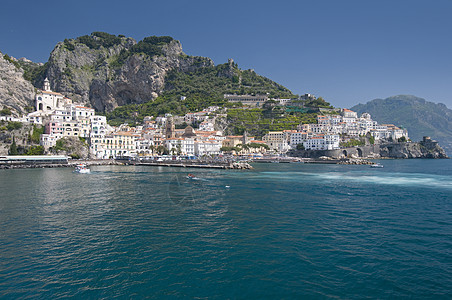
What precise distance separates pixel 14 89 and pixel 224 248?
80931 mm

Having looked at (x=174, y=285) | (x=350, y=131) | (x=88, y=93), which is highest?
(x=88, y=93)

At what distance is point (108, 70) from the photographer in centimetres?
11688

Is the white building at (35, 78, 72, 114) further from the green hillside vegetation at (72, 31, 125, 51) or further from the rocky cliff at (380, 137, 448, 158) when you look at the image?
the rocky cliff at (380, 137, 448, 158)

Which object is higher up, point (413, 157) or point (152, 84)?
point (152, 84)

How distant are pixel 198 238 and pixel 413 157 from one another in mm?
98622

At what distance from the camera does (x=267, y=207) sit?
62.1 feet

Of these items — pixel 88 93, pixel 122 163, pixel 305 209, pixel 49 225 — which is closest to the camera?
pixel 49 225

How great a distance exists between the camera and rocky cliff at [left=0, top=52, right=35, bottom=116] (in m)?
65.0

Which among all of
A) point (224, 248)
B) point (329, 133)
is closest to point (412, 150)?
point (329, 133)

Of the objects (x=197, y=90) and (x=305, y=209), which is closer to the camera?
(x=305, y=209)

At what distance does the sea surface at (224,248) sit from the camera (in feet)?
27.8

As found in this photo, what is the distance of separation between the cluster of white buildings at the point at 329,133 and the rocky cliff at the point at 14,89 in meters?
68.2

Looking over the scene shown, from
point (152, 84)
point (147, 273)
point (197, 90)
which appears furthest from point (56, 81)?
point (147, 273)

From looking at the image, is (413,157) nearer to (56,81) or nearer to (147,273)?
(147,273)
